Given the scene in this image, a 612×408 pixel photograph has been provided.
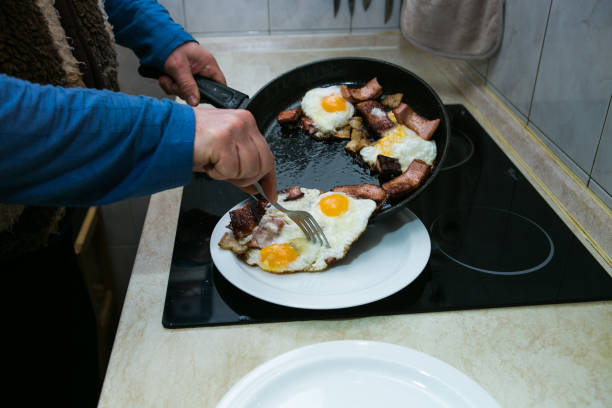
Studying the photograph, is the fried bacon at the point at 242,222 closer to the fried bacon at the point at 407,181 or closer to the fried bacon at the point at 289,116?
the fried bacon at the point at 407,181

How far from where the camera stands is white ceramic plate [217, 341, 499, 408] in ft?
2.14

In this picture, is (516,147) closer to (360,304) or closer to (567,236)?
(567,236)

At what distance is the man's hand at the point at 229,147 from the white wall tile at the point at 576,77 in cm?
69

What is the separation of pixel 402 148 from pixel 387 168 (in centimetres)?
8

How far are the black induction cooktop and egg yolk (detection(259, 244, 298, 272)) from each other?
0.21 ft

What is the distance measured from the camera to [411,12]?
1.60m

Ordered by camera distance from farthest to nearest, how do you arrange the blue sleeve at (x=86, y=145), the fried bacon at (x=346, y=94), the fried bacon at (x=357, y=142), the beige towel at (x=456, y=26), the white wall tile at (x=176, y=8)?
the white wall tile at (x=176, y=8), the beige towel at (x=456, y=26), the fried bacon at (x=346, y=94), the fried bacon at (x=357, y=142), the blue sleeve at (x=86, y=145)

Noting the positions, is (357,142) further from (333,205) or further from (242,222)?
(242,222)

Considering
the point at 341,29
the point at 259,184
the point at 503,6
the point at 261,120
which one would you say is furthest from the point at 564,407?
the point at 341,29

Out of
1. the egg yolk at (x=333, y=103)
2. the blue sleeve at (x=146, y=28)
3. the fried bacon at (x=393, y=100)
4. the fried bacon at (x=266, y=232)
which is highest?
the blue sleeve at (x=146, y=28)

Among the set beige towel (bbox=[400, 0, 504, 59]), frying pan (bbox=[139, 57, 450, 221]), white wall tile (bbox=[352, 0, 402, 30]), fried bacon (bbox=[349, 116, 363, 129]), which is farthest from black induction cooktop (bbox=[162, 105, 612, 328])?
white wall tile (bbox=[352, 0, 402, 30])

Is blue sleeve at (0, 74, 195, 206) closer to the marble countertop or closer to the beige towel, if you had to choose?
the marble countertop

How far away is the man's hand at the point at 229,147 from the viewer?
69 centimetres

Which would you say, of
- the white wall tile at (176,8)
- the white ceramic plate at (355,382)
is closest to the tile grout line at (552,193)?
the white ceramic plate at (355,382)
